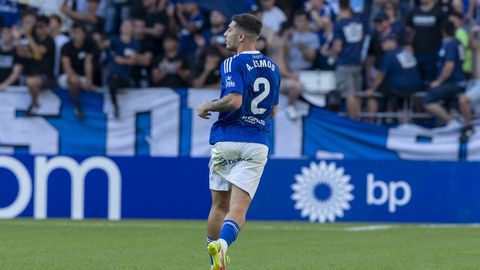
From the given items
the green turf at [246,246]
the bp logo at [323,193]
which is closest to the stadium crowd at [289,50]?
the bp logo at [323,193]

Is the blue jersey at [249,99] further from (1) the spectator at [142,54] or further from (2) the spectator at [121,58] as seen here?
(1) the spectator at [142,54]

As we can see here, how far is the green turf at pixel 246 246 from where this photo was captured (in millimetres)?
9781

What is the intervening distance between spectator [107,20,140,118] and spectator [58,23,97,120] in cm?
36

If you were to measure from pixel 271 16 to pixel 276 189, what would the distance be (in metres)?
3.70

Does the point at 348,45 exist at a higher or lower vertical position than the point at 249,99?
higher

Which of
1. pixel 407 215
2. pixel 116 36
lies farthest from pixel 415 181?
pixel 116 36

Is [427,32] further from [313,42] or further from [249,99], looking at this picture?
[249,99]

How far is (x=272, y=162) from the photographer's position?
1730 centimetres

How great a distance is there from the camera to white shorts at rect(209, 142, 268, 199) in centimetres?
857

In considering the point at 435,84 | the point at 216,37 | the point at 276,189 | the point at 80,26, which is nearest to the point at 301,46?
the point at 216,37

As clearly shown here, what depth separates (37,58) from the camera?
18812mm

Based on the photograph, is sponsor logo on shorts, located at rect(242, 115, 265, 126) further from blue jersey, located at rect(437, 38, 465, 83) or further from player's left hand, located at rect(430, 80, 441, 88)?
player's left hand, located at rect(430, 80, 441, 88)

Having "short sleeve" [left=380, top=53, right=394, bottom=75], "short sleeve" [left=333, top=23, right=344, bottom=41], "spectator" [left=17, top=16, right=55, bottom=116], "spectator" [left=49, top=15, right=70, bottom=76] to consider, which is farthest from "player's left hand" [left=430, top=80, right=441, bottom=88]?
"spectator" [left=17, top=16, right=55, bottom=116]

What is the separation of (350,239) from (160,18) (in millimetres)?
7768
